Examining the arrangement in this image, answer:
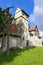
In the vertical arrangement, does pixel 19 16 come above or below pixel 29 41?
above

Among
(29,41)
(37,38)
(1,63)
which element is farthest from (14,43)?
(37,38)

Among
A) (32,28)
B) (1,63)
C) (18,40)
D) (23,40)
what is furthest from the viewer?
(32,28)

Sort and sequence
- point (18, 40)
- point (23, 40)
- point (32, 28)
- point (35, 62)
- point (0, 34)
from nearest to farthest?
point (35, 62) < point (0, 34) < point (18, 40) < point (23, 40) < point (32, 28)

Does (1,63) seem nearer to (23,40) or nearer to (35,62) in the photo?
(35,62)

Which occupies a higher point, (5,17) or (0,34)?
(5,17)

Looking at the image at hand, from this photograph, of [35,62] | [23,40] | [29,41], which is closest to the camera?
[35,62]

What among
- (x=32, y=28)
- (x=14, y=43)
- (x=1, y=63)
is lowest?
(x=1, y=63)

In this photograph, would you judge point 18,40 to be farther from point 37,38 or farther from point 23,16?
point 37,38

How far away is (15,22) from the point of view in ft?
197

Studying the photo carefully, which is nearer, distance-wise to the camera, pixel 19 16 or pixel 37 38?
pixel 19 16

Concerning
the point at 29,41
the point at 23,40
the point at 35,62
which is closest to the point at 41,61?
the point at 35,62

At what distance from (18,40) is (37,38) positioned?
2078 cm

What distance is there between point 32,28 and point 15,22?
13.8 metres

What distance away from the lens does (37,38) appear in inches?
2894
